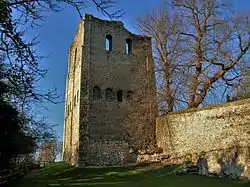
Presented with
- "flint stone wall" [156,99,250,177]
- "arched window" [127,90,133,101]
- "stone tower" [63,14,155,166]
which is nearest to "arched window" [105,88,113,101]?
"stone tower" [63,14,155,166]

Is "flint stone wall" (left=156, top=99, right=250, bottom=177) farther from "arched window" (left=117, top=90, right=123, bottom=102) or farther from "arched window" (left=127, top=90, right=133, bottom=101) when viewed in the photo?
"arched window" (left=117, top=90, right=123, bottom=102)

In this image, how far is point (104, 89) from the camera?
20531mm

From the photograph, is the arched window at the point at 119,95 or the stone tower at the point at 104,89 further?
the arched window at the point at 119,95

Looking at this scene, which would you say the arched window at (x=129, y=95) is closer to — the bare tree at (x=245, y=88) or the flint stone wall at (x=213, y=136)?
the flint stone wall at (x=213, y=136)

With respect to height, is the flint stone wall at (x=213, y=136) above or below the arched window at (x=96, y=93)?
below

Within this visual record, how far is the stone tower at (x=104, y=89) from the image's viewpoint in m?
18.8

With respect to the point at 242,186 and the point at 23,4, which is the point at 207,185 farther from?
the point at 23,4

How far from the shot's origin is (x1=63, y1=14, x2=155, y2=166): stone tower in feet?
61.7

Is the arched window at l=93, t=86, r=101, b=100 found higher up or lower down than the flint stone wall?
higher up

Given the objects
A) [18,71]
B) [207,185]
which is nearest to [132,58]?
[207,185]

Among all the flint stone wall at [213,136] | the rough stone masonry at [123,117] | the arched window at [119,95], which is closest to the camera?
the flint stone wall at [213,136]

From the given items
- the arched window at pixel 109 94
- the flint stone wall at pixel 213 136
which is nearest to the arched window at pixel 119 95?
the arched window at pixel 109 94

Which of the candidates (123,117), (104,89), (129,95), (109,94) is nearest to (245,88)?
(129,95)

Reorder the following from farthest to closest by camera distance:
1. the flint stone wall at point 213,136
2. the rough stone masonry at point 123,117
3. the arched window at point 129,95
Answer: the arched window at point 129,95
the rough stone masonry at point 123,117
the flint stone wall at point 213,136
